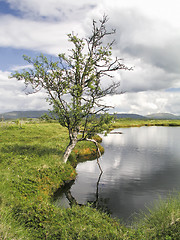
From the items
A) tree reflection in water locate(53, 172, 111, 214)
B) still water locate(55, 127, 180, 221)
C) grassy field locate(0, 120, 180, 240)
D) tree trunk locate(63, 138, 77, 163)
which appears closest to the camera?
grassy field locate(0, 120, 180, 240)

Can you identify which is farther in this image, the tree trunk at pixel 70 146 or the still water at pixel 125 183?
the tree trunk at pixel 70 146

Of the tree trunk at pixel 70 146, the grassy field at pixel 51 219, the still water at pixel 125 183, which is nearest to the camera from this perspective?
the grassy field at pixel 51 219

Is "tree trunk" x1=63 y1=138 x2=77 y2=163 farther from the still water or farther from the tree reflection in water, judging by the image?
the tree reflection in water

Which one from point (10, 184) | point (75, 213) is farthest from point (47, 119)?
point (75, 213)

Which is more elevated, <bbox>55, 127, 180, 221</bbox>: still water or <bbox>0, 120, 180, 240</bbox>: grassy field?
<bbox>0, 120, 180, 240</bbox>: grassy field

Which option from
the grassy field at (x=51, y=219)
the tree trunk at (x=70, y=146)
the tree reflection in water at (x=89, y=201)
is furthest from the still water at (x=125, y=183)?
the tree trunk at (x=70, y=146)

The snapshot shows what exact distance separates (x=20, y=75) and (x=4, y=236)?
17.2 metres

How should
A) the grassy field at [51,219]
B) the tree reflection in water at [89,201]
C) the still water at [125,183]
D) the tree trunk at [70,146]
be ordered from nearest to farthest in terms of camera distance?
the grassy field at [51,219], the tree reflection in water at [89,201], the still water at [125,183], the tree trunk at [70,146]

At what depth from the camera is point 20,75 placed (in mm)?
20156

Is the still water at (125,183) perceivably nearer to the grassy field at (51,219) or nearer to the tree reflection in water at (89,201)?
the tree reflection in water at (89,201)

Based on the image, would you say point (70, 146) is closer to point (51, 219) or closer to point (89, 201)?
point (89, 201)

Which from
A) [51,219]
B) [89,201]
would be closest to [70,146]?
[89,201]

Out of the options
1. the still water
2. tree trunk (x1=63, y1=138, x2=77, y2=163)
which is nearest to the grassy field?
the still water

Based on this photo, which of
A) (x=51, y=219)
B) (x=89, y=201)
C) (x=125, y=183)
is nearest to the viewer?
(x=51, y=219)
